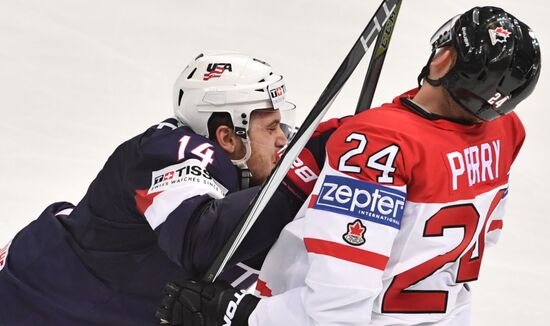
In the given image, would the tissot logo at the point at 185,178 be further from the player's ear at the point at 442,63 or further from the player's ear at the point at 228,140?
the player's ear at the point at 442,63

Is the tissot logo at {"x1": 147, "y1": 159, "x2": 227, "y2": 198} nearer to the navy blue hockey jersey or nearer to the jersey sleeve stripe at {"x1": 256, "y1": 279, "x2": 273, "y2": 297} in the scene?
the navy blue hockey jersey

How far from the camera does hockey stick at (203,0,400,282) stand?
225 centimetres

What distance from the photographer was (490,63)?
6.93 feet

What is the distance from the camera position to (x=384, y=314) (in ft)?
7.40

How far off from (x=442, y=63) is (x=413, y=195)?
32 centimetres

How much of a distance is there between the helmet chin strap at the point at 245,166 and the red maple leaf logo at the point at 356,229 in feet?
2.72

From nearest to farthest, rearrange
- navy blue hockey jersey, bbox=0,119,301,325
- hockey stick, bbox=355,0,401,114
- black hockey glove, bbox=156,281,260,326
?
1. black hockey glove, bbox=156,281,260,326
2. navy blue hockey jersey, bbox=0,119,301,325
3. hockey stick, bbox=355,0,401,114

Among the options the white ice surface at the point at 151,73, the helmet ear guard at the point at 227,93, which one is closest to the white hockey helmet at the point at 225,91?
Result: the helmet ear guard at the point at 227,93

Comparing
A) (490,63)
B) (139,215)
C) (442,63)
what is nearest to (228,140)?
(139,215)

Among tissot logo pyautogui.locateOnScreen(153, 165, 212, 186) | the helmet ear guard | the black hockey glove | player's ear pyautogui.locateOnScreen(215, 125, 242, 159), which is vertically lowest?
the black hockey glove

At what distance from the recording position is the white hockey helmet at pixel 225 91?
9.47ft

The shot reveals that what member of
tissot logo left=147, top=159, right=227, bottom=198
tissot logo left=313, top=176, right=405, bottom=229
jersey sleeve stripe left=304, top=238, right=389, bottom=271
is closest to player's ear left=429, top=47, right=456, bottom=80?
tissot logo left=313, top=176, right=405, bottom=229

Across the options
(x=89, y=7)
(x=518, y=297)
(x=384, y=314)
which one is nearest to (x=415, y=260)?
(x=384, y=314)

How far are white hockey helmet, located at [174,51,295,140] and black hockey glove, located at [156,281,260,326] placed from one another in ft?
2.16
